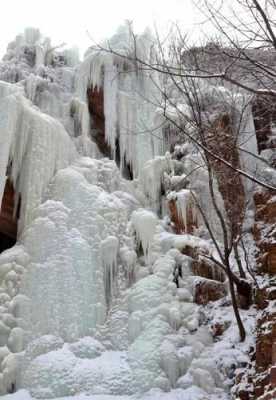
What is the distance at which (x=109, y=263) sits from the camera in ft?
26.6

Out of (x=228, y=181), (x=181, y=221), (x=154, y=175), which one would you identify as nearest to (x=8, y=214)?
(x=154, y=175)

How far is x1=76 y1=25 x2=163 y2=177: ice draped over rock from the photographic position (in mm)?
10734

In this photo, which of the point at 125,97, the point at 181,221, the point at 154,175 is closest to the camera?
the point at 181,221

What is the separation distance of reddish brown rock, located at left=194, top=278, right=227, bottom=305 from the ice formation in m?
0.12

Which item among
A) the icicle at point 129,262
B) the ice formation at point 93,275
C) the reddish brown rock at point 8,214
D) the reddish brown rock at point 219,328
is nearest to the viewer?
the ice formation at point 93,275

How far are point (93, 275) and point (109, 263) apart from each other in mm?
377

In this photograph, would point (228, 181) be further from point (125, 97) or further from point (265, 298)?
point (125, 97)

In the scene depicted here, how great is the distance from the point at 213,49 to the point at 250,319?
14.0ft

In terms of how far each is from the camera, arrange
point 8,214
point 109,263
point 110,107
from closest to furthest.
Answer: point 109,263 → point 8,214 → point 110,107

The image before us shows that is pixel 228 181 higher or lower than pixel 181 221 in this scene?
higher

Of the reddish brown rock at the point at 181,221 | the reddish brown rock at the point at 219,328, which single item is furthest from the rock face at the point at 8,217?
the reddish brown rock at the point at 219,328

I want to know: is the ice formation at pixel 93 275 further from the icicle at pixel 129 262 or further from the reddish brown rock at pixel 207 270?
the reddish brown rock at pixel 207 270

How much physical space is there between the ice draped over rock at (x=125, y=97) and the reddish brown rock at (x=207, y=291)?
10.9 ft

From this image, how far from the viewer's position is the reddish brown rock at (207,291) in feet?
25.7
